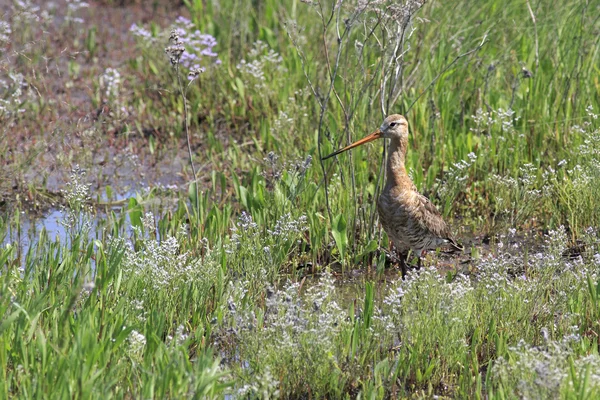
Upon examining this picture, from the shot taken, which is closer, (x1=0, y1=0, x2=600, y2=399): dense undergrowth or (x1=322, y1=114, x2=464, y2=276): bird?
(x1=0, y1=0, x2=600, y2=399): dense undergrowth

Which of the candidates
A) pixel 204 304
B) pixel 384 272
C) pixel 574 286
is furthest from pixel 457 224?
pixel 204 304

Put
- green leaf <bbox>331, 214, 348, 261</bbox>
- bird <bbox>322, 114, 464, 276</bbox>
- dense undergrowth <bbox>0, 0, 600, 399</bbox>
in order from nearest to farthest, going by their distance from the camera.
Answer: dense undergrowth <bbox>0, 0, 600, 399</bbox>, bird <bbox>322, 114, 464, 276</bbox>, green leaf <bbox>331, 214, 348, 261</bbox>

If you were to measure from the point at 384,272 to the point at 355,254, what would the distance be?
0.27m

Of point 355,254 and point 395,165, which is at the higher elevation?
point 395,165

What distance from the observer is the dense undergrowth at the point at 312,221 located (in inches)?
170

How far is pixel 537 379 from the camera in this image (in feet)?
12.4

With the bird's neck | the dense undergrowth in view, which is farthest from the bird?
the dense undergrowth

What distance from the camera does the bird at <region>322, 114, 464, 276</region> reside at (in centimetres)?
594

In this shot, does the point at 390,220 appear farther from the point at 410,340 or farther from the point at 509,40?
the point at 509,40

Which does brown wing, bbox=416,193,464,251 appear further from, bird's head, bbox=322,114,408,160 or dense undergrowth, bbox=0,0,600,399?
bird's head, bbox=322,114,408,160

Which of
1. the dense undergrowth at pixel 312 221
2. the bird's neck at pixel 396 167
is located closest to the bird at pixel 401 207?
the bird's neck at pixel 396 167

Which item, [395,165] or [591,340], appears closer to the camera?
[591,340]

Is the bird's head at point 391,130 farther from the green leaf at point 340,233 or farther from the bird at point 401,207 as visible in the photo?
the green leaf at point 340,233

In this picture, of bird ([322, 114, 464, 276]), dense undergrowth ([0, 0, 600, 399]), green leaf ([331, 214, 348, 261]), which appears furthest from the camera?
green leaf ([331, 214, 348, 261])
